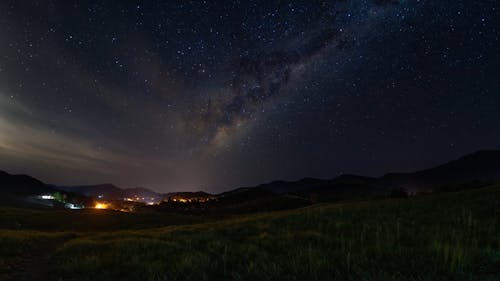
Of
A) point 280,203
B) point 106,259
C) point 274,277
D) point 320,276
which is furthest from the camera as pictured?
point 280,203

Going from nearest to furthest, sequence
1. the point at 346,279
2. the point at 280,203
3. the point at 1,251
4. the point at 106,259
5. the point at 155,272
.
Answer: the point at 346,279 → the point at 155,272 → the point at 106,259 → the point at 1,251 → the point at 280,203

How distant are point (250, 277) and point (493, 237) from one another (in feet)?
16.3

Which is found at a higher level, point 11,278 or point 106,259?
point 106,259

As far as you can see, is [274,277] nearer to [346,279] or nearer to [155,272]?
[346,279]

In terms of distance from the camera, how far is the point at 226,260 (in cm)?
557

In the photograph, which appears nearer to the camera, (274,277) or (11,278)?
(274,277)

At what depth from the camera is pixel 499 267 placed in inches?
145

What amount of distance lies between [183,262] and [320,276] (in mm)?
2899

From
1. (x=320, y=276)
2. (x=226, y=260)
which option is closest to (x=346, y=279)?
(x=320, y=276)

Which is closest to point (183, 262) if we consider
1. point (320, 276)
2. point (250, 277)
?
point (250, 277)

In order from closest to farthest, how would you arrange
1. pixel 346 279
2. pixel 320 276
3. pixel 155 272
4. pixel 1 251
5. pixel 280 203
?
pixel 346 279, pixel 320 276, pixel 155 272, pixel 1 251, pixel 280 203

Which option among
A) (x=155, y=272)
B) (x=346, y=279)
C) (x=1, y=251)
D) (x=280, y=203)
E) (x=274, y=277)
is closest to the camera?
(x=346, y=279)

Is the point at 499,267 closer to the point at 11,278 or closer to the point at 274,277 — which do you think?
the point at 274,277

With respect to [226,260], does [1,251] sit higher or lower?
lower
